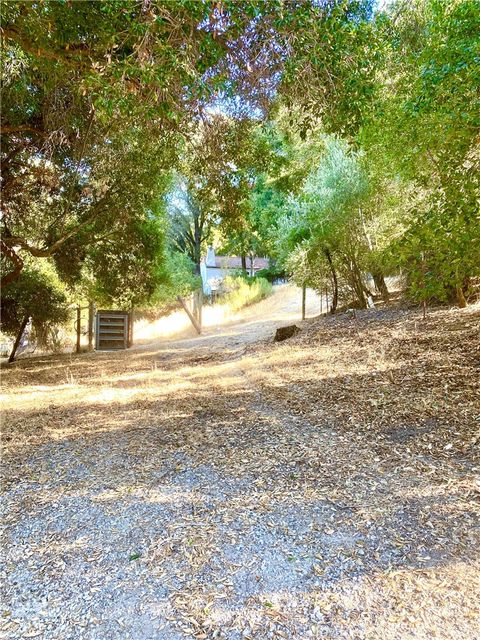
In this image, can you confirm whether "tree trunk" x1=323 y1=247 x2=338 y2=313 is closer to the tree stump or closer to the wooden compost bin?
the tree stump

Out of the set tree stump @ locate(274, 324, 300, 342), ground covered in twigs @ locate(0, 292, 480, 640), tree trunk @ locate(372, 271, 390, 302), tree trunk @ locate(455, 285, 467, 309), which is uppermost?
tree trunk @ locate(372, 271, 390, 302)

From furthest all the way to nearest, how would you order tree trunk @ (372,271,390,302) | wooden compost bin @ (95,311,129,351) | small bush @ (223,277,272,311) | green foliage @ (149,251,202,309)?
small bush @ (223,277,272,311) < green foliage @ (149,251,202,309) < wooden compost bin @ (95,311,129,351) < tree trunk @ (372,271,390,302)

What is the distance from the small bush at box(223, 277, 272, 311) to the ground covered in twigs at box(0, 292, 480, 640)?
13.8 m

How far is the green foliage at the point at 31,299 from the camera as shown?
28.7 ft

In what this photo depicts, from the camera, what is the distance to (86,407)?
4.93m

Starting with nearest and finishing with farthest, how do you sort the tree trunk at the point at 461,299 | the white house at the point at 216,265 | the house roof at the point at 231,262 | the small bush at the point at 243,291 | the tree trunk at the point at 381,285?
the tree trunk at the point at 461,299 < the tree trunk at the point at 381,285 < the small bush at the point at 243,291 < the white house at the point at 216,265 < the house roof at the point at 231,262

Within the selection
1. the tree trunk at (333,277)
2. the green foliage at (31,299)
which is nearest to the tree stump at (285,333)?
the tree trunk at (333,277)

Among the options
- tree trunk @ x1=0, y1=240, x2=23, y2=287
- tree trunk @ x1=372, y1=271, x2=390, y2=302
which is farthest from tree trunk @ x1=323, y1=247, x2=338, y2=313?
tree trunk @ x1=0, y1=240, x2=23, y2=287

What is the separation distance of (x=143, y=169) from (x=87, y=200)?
1.38m

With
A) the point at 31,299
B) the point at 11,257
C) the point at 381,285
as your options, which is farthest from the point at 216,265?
the point at 11,257

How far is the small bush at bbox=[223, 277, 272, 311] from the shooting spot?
1905 centimetres

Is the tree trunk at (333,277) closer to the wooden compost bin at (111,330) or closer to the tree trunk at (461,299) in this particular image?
the tree trunk at (461,299)

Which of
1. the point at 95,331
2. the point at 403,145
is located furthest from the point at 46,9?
the point at 95,331

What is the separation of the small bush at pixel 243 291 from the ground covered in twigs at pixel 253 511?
45.4 feet
